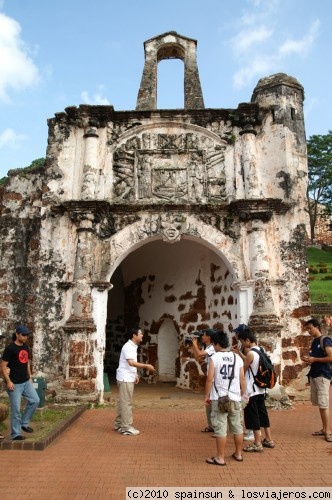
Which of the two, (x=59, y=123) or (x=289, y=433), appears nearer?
(x=289, y=433)

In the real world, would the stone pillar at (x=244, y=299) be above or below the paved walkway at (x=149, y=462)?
above

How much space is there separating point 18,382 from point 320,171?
4129 centimetres

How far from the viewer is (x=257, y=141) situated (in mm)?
9352

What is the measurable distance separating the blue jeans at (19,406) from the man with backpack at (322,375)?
354 centimetres

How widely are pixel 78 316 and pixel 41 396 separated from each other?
5.00 feet

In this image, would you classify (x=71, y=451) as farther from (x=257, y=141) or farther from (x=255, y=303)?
(x=257, y=141)

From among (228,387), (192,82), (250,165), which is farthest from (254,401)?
(192,82)

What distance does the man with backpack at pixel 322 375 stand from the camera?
5492mm

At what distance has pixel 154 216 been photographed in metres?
8.86

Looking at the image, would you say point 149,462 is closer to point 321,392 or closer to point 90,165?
point 321,392

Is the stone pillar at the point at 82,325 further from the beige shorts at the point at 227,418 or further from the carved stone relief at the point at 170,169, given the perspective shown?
the beige shorts at the point at 227,418

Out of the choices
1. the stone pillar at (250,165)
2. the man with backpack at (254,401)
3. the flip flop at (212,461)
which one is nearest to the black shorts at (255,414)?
the man with backpack at (254,401)

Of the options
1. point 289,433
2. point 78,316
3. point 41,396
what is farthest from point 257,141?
point 41,396

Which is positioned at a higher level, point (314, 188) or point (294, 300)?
point (314, 188)
